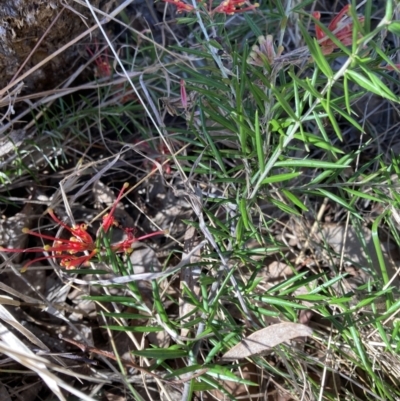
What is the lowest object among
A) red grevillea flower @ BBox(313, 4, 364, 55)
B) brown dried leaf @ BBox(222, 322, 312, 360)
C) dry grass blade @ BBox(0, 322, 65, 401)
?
brown dried leaf @ BBox(222, 322, 312, 360)

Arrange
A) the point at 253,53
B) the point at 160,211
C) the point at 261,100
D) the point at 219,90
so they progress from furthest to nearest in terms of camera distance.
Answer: the point at 160,211, the point at 219,90, the point at 261,100, the point at 253,53

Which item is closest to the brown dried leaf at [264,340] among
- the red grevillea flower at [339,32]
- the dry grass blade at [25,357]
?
the dry grass blade at [25,357]

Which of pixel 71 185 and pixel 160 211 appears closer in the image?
pixel 71 185

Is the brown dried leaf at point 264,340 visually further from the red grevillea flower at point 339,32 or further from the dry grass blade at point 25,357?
the red grevillea flower at point 339,32

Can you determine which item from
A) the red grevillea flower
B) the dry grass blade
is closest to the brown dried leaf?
the dry grass blade

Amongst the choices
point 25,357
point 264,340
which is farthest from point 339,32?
point 25,357

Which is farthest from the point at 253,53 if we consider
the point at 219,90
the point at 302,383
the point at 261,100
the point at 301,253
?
the point at 302,383

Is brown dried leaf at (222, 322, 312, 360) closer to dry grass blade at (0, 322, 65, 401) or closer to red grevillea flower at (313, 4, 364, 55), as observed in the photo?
dry grass blade at (0, 322, 65, 401)

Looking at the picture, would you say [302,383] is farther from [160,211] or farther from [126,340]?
[160,211]
